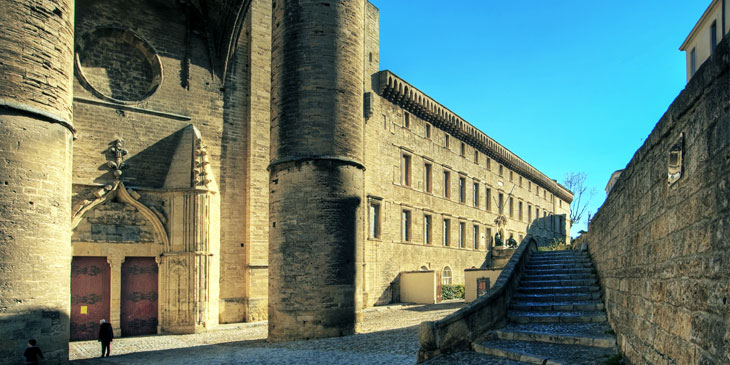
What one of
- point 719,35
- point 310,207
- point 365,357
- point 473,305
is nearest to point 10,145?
point 310,207

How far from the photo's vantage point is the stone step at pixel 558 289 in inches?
384

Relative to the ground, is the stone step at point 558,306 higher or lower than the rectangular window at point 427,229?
lower

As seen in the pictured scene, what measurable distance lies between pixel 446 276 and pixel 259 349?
19.5m

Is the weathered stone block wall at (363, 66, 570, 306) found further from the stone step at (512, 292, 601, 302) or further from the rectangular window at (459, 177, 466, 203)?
the stone step at (512, 292, 601, 302)

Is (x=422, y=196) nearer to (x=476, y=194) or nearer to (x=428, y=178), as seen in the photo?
(x=428, y=178)

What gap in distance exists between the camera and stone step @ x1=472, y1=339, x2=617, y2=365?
626cm

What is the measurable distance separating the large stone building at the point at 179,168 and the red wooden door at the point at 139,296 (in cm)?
4

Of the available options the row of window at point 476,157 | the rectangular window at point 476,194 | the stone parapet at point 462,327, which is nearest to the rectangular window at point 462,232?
the rectangular window at point 476,194

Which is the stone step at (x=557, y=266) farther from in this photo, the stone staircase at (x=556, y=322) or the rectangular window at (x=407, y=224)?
the rectangular window at (x=407, y=224)

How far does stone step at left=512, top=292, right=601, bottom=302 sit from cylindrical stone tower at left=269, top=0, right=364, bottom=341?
489 cm

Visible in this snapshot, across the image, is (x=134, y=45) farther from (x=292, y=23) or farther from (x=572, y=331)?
(x=572, y=331)

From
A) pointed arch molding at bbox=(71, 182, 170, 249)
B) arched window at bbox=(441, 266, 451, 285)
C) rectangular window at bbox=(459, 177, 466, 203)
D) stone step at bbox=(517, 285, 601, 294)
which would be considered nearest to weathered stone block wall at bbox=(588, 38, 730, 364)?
stone step at bbox=(517, 285, 601, 294)

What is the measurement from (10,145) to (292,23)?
7177 mm

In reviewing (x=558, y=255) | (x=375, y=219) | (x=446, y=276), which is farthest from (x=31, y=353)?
(x=446, y=276)
